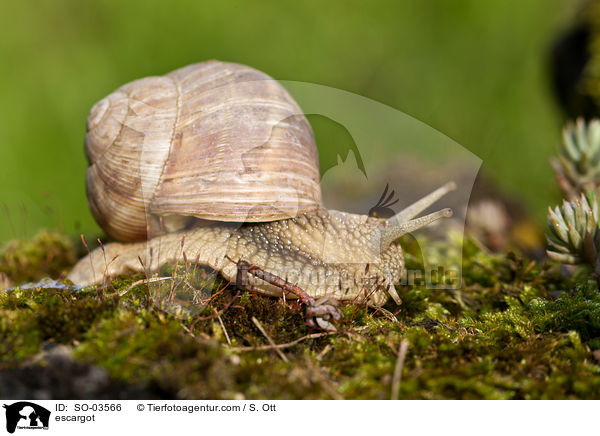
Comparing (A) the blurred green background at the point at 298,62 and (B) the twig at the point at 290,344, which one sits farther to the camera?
(A) the blurred green background at the point at 298,62

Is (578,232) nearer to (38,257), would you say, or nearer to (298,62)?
(38,257)

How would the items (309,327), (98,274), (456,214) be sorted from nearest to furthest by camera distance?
(309,327), (98,274), (456,214)

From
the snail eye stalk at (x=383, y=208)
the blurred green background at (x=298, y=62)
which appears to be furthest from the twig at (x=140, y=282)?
the blurred green background at (x=298, y=62)

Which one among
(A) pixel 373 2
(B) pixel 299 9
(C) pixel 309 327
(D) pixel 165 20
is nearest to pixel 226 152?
(C) pixel 309 327

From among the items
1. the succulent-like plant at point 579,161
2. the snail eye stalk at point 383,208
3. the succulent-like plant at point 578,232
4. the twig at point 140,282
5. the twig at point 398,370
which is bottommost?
the twig at point 398,370
